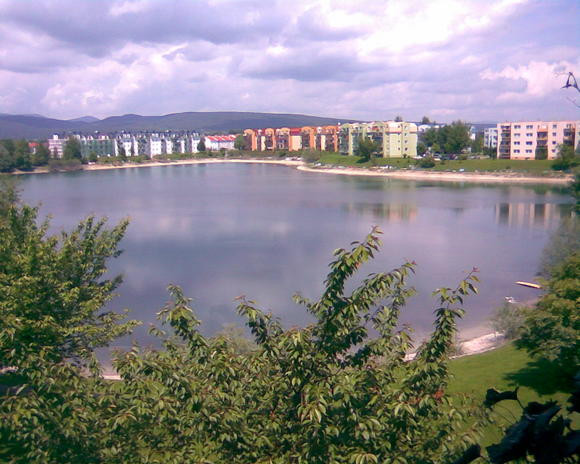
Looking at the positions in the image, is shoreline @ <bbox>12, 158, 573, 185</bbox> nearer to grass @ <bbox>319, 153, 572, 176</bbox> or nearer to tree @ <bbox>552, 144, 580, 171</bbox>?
grass @ <bbox>319, 153, 572, 176</bbox>

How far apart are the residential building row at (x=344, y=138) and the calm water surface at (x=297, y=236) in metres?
11.6

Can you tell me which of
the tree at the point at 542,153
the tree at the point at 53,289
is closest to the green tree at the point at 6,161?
the tree at the point at 542,153

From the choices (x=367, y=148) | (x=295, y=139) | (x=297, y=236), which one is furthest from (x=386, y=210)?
(x=295, y=139)

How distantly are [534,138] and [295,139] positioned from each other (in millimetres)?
25145

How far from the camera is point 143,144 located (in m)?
56.8

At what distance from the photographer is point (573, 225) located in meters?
8.07

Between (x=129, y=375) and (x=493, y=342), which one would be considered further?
(x=493, y=342)

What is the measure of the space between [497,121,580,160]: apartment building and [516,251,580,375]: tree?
1102 inches

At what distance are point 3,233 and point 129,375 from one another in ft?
7.99

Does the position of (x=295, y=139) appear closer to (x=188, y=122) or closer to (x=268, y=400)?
(x=268, y=400)

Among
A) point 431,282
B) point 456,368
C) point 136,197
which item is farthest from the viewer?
point 136,197

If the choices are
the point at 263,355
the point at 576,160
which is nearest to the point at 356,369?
the point at 263,355

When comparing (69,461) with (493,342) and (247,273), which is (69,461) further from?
(247,273)

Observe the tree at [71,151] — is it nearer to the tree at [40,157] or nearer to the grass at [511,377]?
the tree at [40,157]
